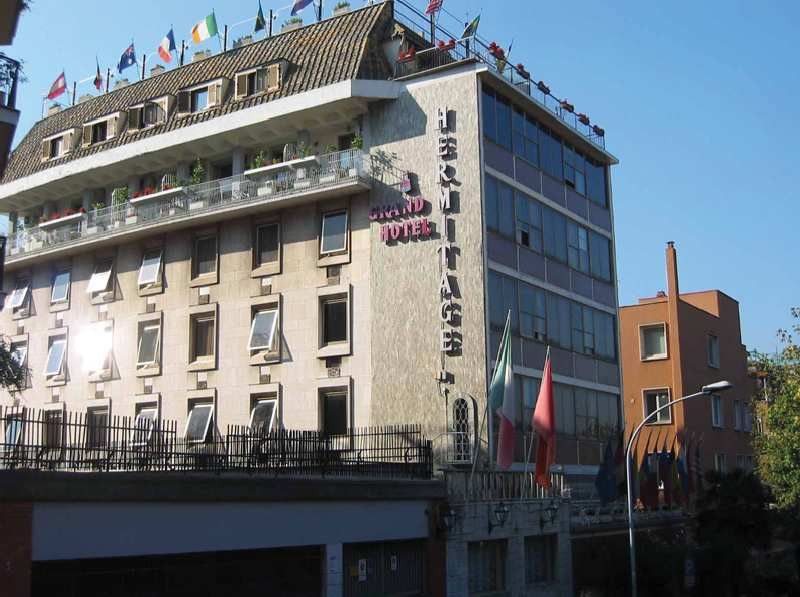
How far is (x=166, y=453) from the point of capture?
63.2ft

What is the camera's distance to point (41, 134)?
46.1 meters

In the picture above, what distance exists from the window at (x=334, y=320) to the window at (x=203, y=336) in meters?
4.61

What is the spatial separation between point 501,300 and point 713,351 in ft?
82.1

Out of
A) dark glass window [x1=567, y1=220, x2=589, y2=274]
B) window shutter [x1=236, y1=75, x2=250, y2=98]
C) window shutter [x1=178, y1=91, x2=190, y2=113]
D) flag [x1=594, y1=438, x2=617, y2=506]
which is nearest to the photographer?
flag [x1=594, y1=438, x2=617, y2=506]

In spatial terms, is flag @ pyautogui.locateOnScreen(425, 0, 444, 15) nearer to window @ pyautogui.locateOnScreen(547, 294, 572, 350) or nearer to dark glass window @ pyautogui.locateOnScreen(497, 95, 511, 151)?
dark glass window @ pyautogui.locateOnScreen(497, 95, 511, 151)

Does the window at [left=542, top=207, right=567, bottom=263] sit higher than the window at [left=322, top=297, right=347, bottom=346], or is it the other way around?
the window at [left=542, top=207, right=567, bottom=263]

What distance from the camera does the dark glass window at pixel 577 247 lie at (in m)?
38.6

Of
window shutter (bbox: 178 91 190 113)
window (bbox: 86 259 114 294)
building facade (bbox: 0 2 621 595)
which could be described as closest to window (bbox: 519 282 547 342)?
building facade (bbox: 0 2 621 595)

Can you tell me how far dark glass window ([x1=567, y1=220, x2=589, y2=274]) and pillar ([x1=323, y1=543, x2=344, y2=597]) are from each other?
19.3 metres

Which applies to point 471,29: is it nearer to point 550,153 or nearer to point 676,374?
point 550,153

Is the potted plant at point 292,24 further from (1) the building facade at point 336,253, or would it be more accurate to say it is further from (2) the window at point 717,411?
(2) the window at point 717,411

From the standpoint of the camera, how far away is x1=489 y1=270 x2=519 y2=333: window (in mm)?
32719

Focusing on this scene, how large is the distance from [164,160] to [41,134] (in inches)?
385

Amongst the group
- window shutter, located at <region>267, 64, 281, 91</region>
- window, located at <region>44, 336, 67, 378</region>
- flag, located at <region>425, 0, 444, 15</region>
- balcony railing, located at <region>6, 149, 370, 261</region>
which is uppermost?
flag, located at <region>425, 0, 444, 15</region>
